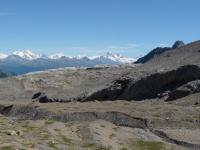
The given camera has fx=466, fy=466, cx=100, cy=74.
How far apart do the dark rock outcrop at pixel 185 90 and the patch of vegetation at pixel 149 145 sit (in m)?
48.5

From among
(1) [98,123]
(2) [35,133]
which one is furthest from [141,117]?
(2) [35,133]

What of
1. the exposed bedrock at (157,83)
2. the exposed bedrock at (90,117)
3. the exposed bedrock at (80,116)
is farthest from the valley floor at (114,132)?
the exposed bedrock at (157,83)

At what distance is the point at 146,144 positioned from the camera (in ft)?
252

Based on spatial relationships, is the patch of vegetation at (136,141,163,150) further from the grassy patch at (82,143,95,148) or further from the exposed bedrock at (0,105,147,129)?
the exposed bedrock at (0,105,147,129)

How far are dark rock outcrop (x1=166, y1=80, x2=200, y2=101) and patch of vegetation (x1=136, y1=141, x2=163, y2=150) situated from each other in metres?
48.5

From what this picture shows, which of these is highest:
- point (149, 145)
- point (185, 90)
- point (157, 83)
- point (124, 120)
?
point (157, 83)

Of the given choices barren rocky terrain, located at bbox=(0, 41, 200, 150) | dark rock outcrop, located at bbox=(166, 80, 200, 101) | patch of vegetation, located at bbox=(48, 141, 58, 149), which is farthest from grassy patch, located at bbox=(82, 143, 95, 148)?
dark rock outcrop, located at bbox=(166, 80, 200, 101)

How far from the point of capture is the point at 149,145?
75.8 m

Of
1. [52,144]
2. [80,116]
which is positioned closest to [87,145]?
[52,144]

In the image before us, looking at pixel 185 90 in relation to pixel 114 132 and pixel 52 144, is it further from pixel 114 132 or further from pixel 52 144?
pixel 52 144

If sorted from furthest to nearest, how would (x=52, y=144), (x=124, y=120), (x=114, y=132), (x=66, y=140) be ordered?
(x=124, y=120)
(x=114, y=132)
(x=66, y=140)
(x=52, y=144)

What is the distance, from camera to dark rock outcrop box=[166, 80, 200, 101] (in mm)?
124412

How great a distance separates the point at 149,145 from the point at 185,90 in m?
52.8

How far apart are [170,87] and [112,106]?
32739mm
